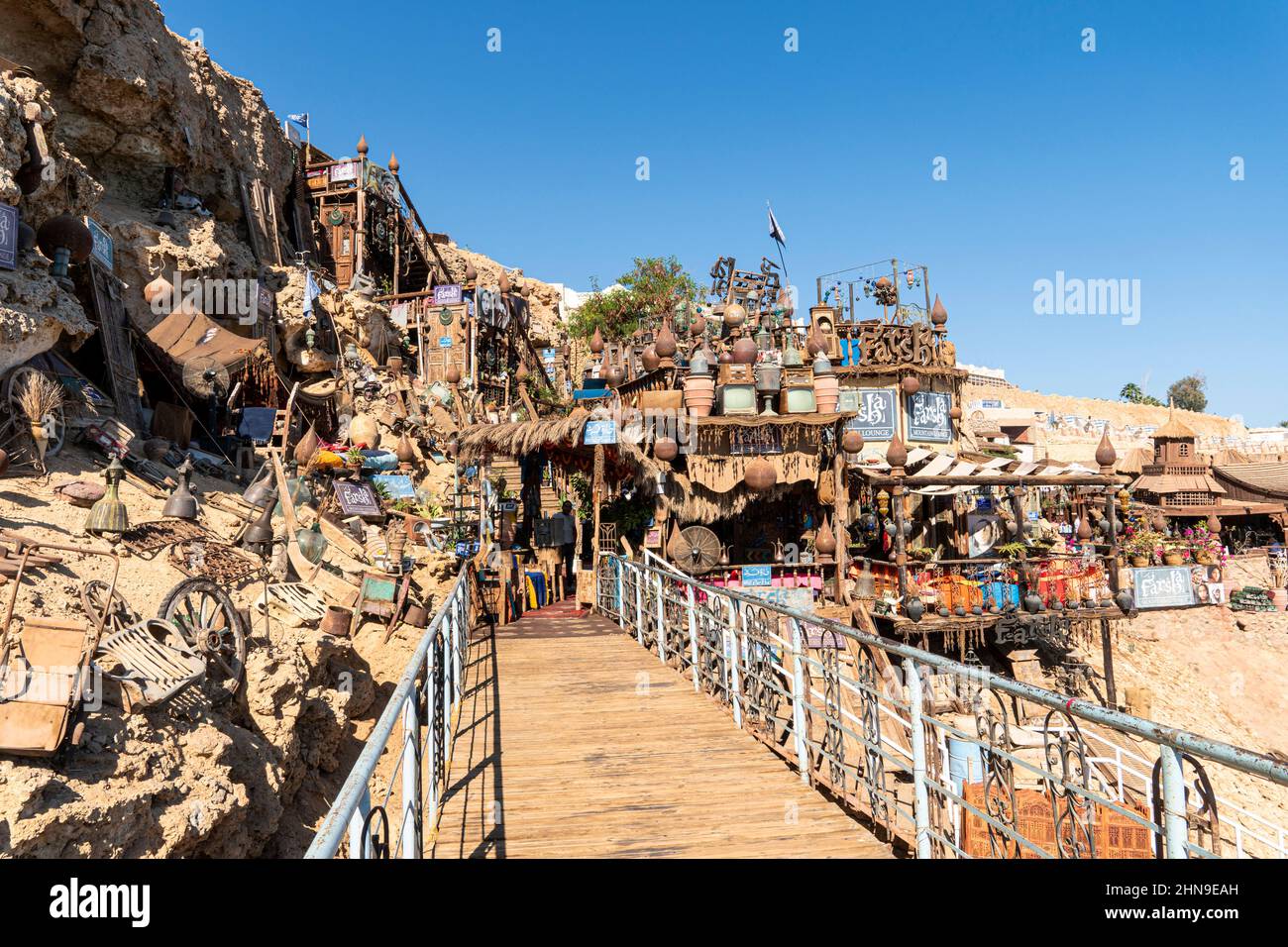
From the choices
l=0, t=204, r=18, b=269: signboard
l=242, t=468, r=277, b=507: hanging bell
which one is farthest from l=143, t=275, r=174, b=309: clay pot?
l=242, t=468, r=277, b=507: hanging bell

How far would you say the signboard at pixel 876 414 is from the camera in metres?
24.0

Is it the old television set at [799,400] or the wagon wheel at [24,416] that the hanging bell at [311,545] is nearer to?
the wagon wheel at [24,416]

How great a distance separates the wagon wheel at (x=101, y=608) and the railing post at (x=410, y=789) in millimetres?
5378

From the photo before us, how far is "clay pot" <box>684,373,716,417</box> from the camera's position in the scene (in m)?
15.1

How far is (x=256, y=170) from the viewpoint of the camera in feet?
94.1

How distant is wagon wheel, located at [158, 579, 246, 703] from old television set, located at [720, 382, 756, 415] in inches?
371

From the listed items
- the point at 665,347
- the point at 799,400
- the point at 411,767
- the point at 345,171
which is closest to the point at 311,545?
the point at 665,347

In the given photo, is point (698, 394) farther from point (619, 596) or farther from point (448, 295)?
point (448, 295)

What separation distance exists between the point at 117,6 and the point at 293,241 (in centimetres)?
999

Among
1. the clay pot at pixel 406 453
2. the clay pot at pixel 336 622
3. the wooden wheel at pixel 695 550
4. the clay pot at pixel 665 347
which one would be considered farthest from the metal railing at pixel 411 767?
the clay pot at pixel 406 453

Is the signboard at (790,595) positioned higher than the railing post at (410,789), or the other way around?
the railing post at (410,789)

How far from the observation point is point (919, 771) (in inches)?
173

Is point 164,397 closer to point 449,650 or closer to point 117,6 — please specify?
point 117,6
